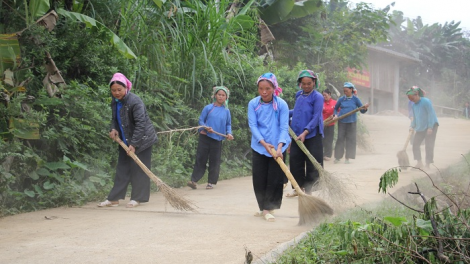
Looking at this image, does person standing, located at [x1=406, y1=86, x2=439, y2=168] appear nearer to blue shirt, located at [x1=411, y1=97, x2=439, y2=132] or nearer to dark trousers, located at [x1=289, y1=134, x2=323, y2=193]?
blue shirt, located at [x1=411, y1=97, x2=439, y2=132]

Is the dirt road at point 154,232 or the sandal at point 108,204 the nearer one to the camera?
the dirt road at point 154,232

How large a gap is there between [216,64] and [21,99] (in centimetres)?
521

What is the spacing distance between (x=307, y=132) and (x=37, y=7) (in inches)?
156

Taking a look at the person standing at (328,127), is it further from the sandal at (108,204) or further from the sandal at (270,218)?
the sandal at (270,218)

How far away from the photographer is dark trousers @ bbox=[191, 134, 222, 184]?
9.29m

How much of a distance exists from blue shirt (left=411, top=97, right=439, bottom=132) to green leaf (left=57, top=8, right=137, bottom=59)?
6058mm

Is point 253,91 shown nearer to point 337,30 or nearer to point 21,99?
point 21,99

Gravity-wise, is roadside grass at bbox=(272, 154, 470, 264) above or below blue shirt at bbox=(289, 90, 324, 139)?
below

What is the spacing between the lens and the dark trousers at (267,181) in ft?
20.6

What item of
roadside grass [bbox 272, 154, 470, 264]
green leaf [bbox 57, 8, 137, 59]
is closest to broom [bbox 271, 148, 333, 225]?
roadside grass [bbox 272, 154, 470, 264]

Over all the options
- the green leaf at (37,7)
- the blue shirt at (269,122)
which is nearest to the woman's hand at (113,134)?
the blue shirt at (269,122)

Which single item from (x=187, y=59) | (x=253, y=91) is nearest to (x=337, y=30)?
(x=253, y=91)

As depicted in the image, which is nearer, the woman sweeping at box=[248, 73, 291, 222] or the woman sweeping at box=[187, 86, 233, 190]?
the woman sweeping at box=[248, 73, 291, 222]

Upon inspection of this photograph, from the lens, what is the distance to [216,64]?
11.4m
